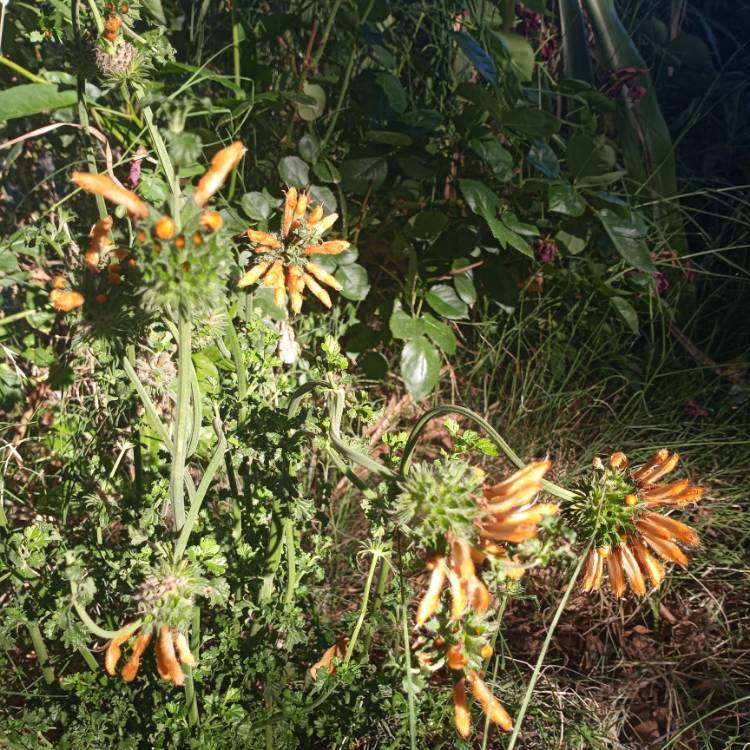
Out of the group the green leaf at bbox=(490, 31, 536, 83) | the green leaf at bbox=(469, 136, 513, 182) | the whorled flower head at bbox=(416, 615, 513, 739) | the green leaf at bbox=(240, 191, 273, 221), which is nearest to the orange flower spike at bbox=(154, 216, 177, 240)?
the whorled flower head at bbox=(416, 615, 513, 739)

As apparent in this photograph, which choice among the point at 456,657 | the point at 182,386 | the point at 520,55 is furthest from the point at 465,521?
the point at 520,55

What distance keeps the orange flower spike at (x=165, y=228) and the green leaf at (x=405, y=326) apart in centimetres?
77

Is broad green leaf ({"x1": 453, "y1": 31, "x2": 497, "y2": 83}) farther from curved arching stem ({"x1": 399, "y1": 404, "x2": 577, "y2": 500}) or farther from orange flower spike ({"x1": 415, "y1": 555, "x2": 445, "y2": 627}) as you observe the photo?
orange flower spike ({"x1": 415, "y1": 555, "x2": 445, "y2": 627})

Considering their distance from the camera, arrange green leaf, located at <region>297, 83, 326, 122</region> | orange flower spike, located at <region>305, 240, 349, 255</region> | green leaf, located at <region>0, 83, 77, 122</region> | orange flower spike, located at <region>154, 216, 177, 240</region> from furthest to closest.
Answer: green leaf, located at <region>297, 83, 326, 122</region> < green leaf, located at <region>0, 83, 77, 122</region> < orange flower spike, located at <region>305, 240, 349, 255</region> < orange flower spike, located at <region>154, 216, 177, 240</region>

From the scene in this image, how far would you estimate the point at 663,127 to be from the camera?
5.61 ft

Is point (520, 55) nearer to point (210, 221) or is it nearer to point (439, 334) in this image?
point (439, 334)

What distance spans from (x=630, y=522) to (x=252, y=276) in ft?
1.50

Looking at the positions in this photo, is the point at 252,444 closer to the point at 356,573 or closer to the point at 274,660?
the point at 274,660

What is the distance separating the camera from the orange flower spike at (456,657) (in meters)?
0.65

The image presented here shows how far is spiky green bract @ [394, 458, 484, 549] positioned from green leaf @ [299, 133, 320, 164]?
2.62ft

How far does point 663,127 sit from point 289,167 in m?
0.96

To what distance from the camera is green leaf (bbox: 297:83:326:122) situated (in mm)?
1289

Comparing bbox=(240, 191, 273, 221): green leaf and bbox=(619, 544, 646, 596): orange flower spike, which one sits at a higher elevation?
bbox=(240, 191, 273, 221): green leaf

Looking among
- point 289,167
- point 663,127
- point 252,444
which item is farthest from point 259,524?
point 663,127
